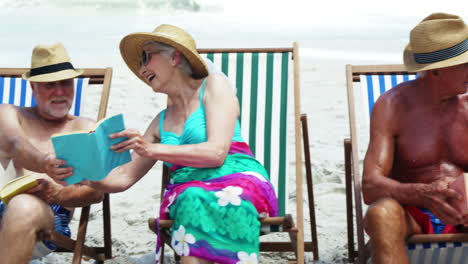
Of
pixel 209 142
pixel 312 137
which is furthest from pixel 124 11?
pixel 209 142

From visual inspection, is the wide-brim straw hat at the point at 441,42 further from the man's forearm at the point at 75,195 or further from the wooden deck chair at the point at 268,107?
the man's forearm at the point at 75,195

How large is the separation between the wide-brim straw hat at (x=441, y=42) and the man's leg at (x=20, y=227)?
6.07 feet

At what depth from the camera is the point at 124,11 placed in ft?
60.1

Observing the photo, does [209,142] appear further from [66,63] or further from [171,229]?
[66,63]

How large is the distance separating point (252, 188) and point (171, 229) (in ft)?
1.35

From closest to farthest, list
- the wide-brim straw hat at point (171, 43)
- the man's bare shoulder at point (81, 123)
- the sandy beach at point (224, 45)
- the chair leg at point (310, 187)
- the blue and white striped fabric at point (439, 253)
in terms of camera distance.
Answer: the blue and white striped fabric at point (439, 253) < the wide-brim straw hat at point (171, 43) < the man's bare shoulder at point (81, 123) < the chair leg at point (310, 187) < the sandy beach at point (224, 45)

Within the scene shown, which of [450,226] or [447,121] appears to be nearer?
[450,226]

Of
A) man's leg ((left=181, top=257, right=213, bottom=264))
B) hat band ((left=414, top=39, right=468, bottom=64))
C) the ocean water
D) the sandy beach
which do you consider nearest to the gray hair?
man's leg ((left=181, top=257, right=213, bottom=264))

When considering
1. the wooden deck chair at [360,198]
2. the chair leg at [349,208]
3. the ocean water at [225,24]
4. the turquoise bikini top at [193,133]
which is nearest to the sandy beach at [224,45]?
the ocean water at [225,24]

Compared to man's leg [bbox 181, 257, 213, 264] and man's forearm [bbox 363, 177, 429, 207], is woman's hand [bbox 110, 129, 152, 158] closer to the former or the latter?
man's leg [bbox 181, 257, 213, 264]

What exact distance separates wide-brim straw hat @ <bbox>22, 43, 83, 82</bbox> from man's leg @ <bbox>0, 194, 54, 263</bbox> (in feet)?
2.47

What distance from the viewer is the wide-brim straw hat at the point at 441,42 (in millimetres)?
3326

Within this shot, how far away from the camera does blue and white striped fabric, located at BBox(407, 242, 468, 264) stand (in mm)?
3174

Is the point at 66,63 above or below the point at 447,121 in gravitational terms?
above
